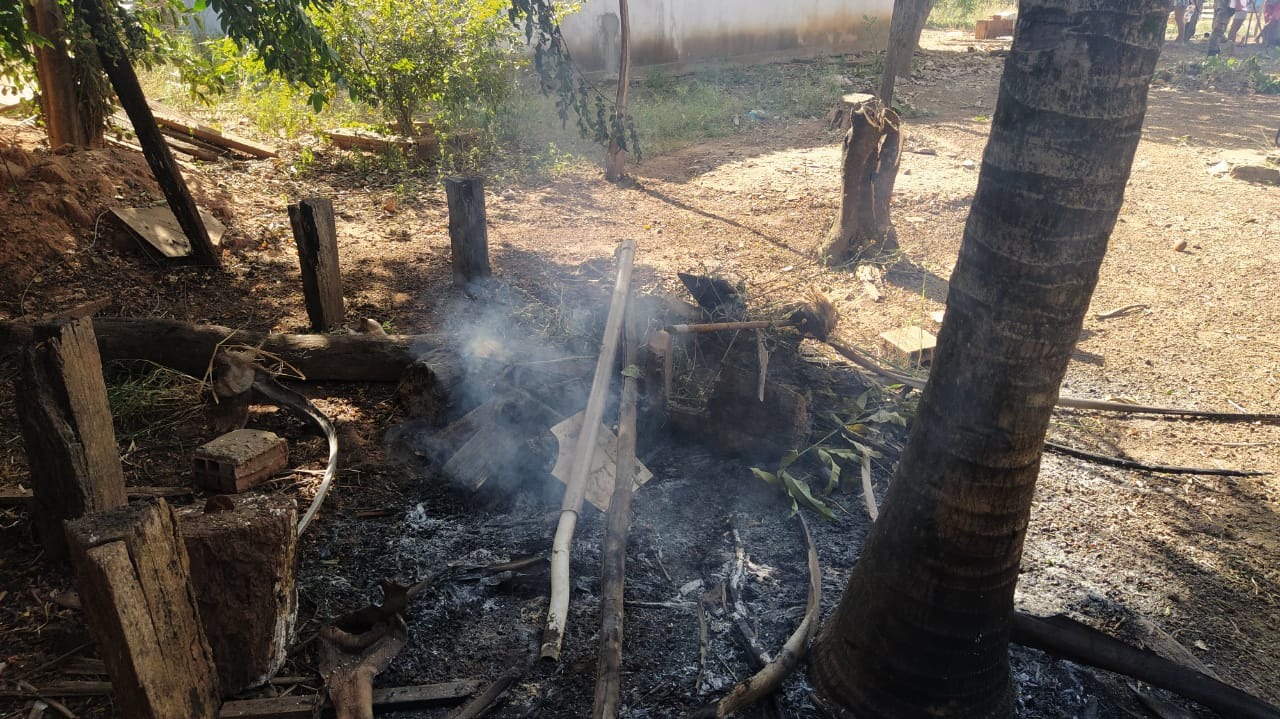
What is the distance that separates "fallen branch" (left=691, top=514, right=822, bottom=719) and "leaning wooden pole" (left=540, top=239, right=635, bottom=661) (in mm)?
638

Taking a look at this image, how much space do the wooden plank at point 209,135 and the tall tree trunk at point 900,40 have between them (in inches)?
297

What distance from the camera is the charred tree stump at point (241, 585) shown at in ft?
9.14

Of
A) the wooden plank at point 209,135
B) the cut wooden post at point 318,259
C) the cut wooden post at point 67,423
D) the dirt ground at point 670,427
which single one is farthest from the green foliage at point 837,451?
the wooden plank at point 209,135

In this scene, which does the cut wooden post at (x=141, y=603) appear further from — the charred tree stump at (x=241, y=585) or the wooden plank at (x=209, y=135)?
the wooden plank at (x=209, y=135)

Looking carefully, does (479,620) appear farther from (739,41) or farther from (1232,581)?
(739,41)

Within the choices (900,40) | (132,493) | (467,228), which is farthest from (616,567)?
(900,40)

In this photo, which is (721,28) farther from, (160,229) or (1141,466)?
(1141,466)

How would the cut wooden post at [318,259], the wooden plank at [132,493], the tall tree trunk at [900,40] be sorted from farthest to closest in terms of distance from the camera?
the tall tree trunk at [900,40]
the cut wooden post at [318,259]
the wooden plank at [132,493]

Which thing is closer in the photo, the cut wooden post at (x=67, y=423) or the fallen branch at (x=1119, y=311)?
the cut wooden post at (x=67, y=423)

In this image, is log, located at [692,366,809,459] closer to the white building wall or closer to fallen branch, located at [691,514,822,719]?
fallen branch, located at [691,514,822,719]

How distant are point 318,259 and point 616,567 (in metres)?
3.14

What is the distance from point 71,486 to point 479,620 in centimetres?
164

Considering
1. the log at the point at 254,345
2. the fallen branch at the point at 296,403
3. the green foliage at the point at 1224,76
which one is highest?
the green foliage at the point at 1224,76

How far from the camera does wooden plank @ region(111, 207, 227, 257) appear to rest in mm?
6514
